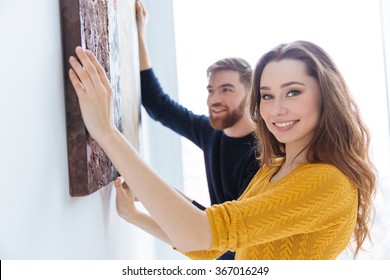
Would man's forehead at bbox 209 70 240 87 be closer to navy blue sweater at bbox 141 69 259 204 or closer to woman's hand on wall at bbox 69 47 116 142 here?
navy blue sweater at bbox 141 69 259 204

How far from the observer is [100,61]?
1015mm

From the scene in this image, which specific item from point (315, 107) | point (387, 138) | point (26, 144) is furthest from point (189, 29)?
point (26, 144)

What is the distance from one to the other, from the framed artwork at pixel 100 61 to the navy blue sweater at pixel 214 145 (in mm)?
592

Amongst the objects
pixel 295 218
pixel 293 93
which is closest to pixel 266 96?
pixel 293 93

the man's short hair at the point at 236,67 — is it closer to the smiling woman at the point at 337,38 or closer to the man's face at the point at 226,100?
the man's face at the point at 226,100

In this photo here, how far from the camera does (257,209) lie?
0.99 meters

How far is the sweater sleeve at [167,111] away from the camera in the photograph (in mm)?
1958

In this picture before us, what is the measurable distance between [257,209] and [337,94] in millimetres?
371

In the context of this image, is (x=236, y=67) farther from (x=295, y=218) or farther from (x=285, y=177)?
(x=295, y=218)

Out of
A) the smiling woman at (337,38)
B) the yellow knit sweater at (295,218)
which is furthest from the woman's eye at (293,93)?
the smiling woman at (337,38)

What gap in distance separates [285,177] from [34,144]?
0.62m

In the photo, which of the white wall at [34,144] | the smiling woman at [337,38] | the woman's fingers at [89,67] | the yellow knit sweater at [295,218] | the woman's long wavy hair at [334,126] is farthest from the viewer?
the smiling woman at [337,38]

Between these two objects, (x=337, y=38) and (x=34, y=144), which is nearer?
(x=34, y=144)
